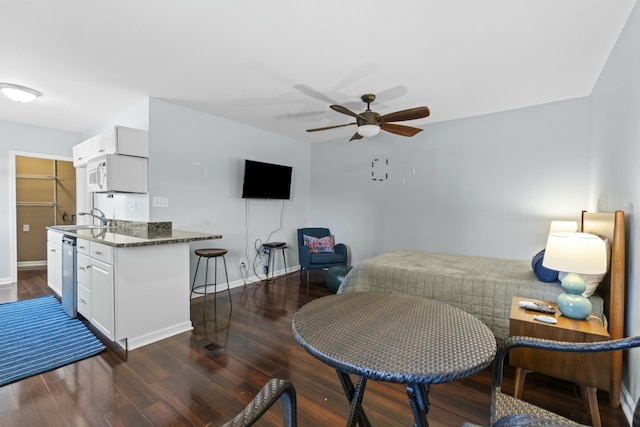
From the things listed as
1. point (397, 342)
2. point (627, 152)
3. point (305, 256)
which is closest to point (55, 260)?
point (305, 256)

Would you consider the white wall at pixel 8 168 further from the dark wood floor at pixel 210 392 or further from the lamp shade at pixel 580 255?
the lamp shade at pixel 580 255

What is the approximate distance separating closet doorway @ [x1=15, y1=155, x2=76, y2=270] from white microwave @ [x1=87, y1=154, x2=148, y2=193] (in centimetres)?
304

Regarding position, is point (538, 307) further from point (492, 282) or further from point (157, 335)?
point (157, 335)

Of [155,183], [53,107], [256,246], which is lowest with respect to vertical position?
[256,246]

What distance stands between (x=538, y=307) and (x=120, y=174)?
13.0 ft

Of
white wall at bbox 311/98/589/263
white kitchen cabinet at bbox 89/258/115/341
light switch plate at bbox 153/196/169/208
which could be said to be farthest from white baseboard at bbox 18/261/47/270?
white wall at bbox 311/98/589/263

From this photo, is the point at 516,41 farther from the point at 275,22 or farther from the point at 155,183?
the point at 155,183

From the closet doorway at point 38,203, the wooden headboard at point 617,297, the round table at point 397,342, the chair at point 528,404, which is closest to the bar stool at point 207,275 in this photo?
the round table at point 397,342

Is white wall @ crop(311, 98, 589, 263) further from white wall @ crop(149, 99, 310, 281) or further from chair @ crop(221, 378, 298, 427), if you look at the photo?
chair @ crop(221, 378, 298, 427)

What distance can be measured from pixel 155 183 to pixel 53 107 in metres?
1.78

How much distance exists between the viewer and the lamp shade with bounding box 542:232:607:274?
1.71 m

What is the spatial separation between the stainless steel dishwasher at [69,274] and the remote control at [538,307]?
4.06m

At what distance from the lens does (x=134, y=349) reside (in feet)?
7.92

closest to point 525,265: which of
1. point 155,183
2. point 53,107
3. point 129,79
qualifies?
point 155,183
